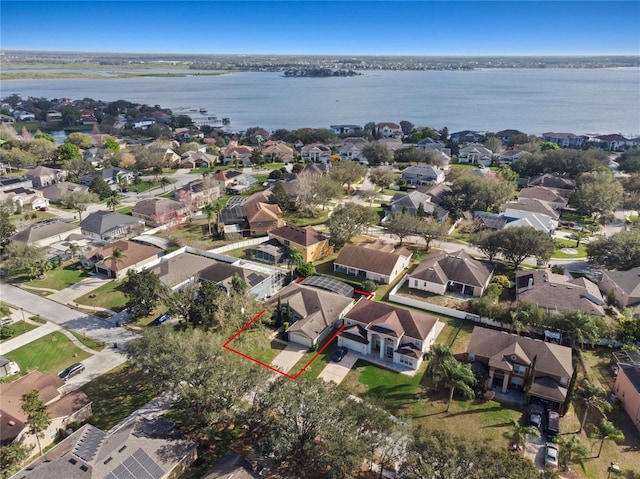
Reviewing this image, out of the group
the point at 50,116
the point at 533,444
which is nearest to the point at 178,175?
the point at 533,444

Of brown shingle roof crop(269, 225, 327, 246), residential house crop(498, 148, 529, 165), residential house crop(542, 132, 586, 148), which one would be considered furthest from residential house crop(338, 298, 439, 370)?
residential house crop(542, 132, 586, 148)

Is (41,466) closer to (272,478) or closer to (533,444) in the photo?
(272,478)

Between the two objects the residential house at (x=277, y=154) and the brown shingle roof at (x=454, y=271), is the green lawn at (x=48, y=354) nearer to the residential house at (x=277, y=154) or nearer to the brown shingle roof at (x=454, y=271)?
the brown shingle roof at (x=454, y=271)

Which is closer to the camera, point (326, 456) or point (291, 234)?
point (326, 456)

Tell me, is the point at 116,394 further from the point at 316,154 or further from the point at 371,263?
the point at 316,154

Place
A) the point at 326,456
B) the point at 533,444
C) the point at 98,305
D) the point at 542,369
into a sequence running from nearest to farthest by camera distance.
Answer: the point at 326,456 → the point at 533,444 → the point at 542,369 → the point at 98,305

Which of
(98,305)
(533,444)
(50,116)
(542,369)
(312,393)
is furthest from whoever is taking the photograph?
(50,116)

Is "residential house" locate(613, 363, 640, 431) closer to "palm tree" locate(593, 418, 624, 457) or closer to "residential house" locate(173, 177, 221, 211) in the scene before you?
"palm tree" locate(593, 418, 624, 457)
